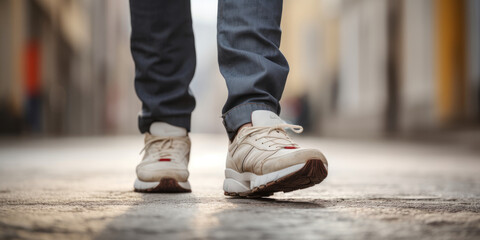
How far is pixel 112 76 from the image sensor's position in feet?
69.0

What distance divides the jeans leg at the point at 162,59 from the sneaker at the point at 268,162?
0.83 feet

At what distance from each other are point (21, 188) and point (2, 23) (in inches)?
244

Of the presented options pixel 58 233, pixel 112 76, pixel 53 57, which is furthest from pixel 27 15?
pixel 112 76

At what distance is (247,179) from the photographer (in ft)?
3.69

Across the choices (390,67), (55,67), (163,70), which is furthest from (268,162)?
(55,67)

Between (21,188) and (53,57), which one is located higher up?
(53,57)

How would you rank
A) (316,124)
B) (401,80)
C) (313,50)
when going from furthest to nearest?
(313,50) < (316,124) < (401,80)

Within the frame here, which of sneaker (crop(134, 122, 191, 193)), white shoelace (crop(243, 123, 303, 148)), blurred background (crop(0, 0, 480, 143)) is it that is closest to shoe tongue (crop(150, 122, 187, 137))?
sneaker (crop(134, 122, 191, 193))

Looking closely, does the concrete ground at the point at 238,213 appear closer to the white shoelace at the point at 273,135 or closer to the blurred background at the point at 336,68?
the white shoelace at the point at 273,135

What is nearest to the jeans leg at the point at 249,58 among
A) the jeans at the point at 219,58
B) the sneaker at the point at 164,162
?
the jeans at the point at 219,58

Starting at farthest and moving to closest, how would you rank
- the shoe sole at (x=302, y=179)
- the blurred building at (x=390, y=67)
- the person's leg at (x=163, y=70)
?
the blurred building at (x=390, y=67), the person's leg at (x=163, y=70), the shoe sole at (x=302, y=179)

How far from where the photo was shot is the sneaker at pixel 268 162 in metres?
1.00

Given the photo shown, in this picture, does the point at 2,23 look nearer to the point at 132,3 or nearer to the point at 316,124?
the point at 132,3

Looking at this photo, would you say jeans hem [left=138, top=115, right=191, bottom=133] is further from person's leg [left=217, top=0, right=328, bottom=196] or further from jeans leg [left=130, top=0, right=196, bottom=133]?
person's leg [left=217, top=0, right=328, bottom=196]
